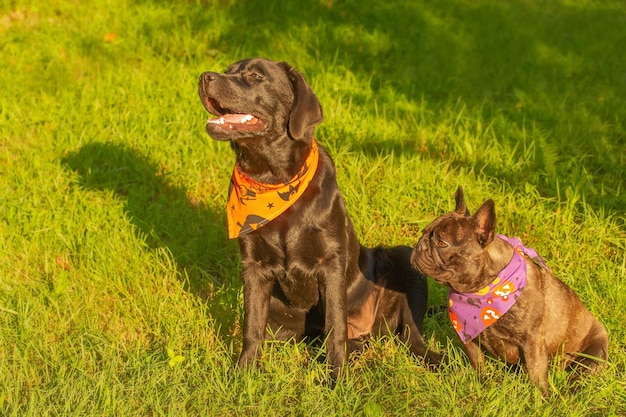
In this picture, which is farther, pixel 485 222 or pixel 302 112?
pixel 302 112

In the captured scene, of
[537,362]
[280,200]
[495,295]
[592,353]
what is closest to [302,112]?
[280,200]

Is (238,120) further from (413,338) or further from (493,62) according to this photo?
(493,62)

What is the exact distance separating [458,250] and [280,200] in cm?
111

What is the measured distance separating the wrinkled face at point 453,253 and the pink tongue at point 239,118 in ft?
4.09

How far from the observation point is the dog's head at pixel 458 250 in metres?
4.61

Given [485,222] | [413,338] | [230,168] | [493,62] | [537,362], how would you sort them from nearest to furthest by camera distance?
1. [485,222]
2. [537,362]
3. [413,338]
4. [230,168]
5. [493,62]

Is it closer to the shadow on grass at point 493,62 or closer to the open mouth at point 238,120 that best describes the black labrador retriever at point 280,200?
the open mouth at point 238,120

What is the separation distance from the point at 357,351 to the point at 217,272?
4.90 feet

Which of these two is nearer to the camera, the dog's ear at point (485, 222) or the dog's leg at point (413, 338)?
the dog's ear at point (485, 222)

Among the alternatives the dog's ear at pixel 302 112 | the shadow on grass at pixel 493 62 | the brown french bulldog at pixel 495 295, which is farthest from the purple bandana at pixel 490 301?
the shadow on grass at pixel 493 62

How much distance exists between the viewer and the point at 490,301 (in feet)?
15.4

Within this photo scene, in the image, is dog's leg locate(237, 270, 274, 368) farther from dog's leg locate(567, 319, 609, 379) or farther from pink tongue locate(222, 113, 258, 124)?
dog's leg locate(567, 319, 609, 379)

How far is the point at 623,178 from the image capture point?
23.9ft

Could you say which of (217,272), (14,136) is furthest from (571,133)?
(14,136)
